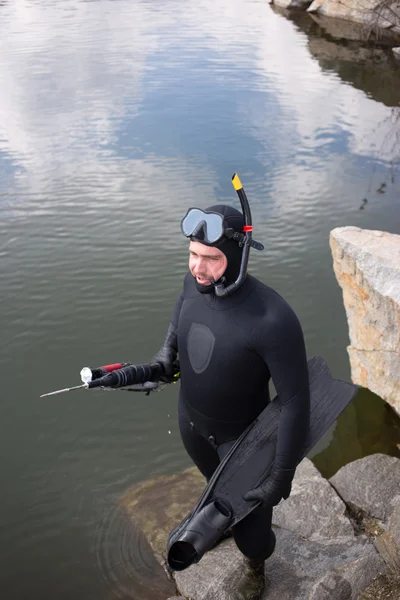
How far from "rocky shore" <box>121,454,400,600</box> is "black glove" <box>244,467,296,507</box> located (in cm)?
81

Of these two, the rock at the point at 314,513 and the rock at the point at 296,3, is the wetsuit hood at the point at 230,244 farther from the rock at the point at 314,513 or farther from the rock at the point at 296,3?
the rock at the point at 296,3

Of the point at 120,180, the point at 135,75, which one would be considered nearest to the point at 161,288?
the point at 120,180

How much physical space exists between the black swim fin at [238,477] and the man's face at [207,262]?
74 cm

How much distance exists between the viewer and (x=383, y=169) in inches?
440

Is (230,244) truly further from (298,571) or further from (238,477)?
(298,571)

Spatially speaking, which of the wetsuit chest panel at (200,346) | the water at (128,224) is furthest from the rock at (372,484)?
the wetsuit chest panel at (200,346)

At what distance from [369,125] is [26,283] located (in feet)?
28.3

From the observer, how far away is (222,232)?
3.02 m

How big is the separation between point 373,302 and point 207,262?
271cm

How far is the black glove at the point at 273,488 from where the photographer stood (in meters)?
3.08

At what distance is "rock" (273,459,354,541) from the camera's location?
4.45m

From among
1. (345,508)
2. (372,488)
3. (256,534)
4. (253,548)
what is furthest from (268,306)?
(372,488)

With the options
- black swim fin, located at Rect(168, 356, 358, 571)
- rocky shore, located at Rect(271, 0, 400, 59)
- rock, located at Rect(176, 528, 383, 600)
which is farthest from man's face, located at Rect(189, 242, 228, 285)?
rocky shore, located at Rect(271, 0, 400, 59)

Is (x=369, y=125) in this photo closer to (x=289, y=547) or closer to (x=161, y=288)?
(x=161, y=288)
